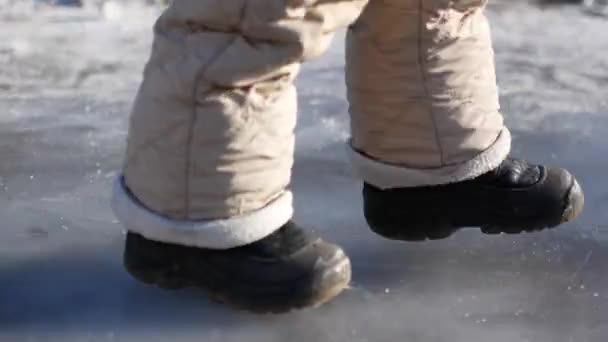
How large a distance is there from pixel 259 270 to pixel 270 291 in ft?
0.08

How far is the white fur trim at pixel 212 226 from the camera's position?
1.16 metres

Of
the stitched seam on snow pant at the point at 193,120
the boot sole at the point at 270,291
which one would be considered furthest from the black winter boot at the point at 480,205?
the stitched seam on snow pant at the point at 193,120

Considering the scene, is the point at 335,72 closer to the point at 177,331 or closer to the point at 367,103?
the point at 367,103

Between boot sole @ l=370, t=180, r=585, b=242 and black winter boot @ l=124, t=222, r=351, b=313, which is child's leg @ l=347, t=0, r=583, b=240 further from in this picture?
black winter boot @ l=124, t=222, r=351, b=313

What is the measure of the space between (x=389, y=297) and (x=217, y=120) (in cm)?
33

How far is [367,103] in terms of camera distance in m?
1.36

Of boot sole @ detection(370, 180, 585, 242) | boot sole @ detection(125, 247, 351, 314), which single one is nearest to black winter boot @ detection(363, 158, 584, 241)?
boot sole @ detection(370, 180, 585, 242)

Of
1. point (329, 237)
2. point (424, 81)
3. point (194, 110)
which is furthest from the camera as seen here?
point (329, 237)

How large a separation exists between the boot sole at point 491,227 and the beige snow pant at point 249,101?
0.09 metres

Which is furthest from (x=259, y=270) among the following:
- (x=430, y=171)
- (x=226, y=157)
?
(x=430, y=171)

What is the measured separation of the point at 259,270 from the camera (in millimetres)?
1191

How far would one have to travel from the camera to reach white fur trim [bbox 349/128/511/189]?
53.1 inches

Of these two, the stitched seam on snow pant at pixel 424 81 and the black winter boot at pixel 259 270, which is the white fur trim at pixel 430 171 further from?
the black winter boot at pixel 259 270

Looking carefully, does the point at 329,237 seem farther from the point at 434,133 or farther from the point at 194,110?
the point at 194,110
